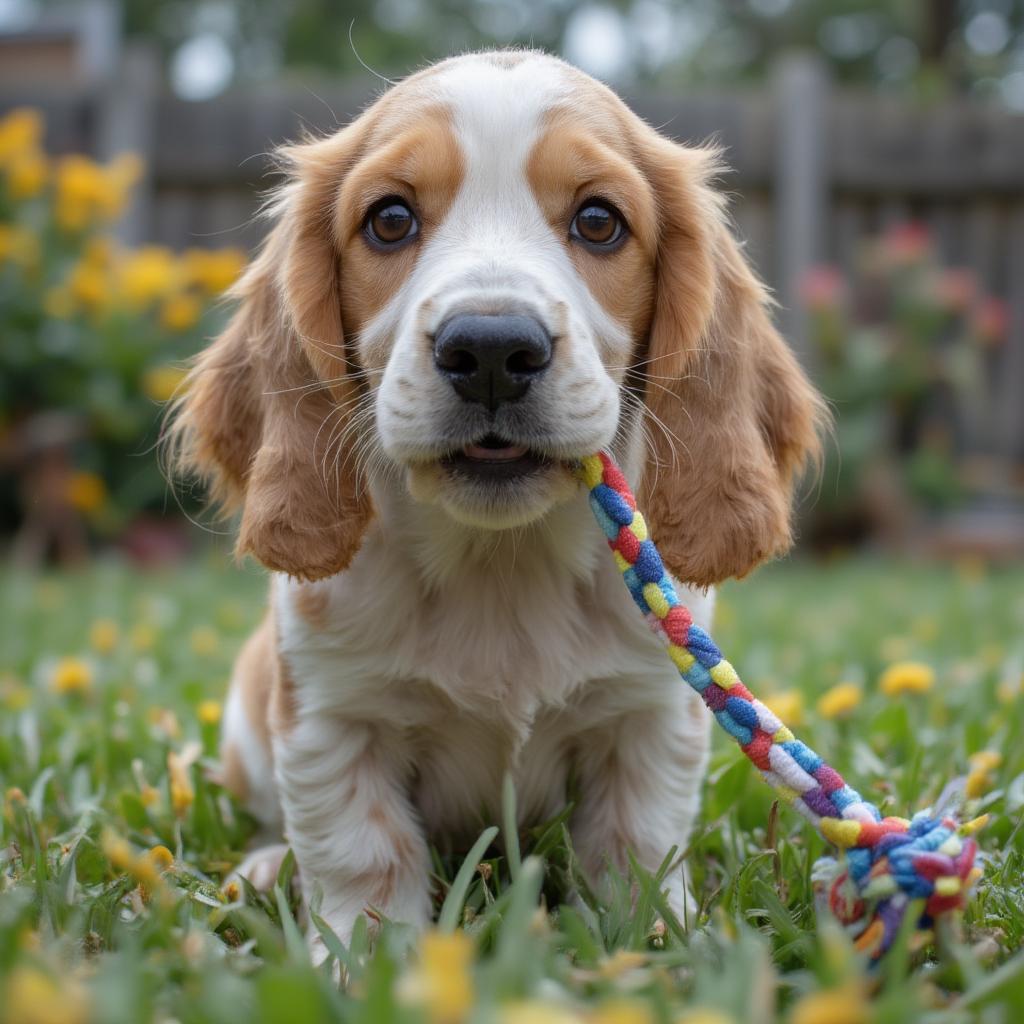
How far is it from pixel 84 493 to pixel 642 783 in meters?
5.43

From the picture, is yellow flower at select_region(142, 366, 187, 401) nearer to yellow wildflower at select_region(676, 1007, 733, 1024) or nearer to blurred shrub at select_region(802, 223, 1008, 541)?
blurred shrub at select_region(802, 223, 1008, 541)

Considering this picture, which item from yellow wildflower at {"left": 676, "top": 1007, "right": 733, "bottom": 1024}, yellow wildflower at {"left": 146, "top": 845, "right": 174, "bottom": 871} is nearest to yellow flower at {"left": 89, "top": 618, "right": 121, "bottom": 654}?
yellow wildflower at {"left": 146, "top": 845, "right": 174, "bottom": 871}

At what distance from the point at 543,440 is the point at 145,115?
728 centimetres

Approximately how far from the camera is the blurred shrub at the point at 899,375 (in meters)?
8.24

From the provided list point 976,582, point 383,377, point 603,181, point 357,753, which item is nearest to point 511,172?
point 603,181

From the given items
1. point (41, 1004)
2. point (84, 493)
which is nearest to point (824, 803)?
point (41, 1004)

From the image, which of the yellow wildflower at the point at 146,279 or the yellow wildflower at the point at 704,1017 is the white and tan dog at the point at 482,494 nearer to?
the yellow wildflower at the point at 704,1017

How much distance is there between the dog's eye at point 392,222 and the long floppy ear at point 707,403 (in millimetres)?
545

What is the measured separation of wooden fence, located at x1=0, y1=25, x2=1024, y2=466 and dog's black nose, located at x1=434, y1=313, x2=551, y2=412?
21.2 feet

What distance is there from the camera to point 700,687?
1.99 meters

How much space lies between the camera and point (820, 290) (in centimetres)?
817

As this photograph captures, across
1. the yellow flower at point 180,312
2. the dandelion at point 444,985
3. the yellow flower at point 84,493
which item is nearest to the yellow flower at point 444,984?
the dandelion at point 444,985

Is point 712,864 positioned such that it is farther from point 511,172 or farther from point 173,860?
point 511,172

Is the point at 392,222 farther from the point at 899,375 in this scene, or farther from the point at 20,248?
the point at 899,375
